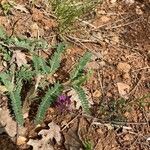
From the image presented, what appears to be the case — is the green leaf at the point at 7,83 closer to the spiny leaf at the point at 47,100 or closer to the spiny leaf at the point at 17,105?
the spiny leaf at the point at 17,105

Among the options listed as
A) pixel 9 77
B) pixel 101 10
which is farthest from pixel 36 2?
pixel 9 77

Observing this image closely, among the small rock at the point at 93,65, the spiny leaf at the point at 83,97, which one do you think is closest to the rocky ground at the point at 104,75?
the small rock at the point at 93,65

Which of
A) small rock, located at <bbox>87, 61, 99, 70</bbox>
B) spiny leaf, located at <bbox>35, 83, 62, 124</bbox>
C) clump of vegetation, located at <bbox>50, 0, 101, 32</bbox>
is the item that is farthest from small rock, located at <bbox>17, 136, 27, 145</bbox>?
clump of vegetation, located at <bbox>50, 0, 101, 32</bbox>

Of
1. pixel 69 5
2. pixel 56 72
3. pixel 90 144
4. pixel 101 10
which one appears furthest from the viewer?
pixel 101 10

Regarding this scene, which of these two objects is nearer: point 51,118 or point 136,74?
point 51,118

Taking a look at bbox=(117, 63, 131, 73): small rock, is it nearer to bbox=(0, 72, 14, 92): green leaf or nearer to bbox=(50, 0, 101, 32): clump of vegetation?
bbox=(50, 0, 101, 32): clump of vegetation

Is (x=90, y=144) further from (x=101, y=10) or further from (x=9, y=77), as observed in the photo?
(x=101, y=10)

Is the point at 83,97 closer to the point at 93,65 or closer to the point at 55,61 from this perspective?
the point at 55,61
